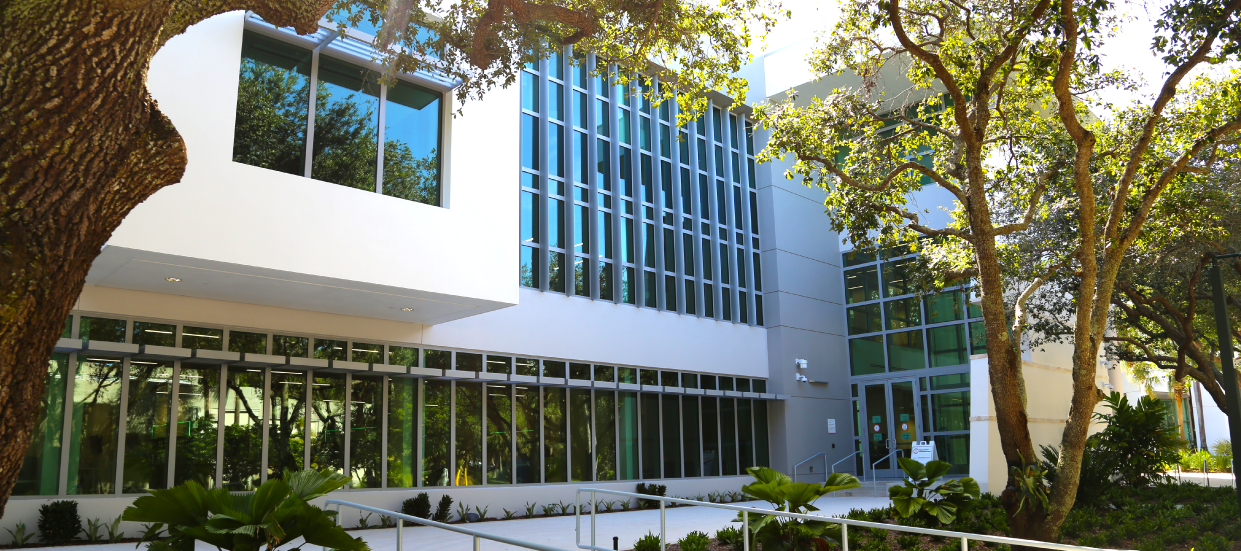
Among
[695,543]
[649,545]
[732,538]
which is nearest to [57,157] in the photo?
[649,545]

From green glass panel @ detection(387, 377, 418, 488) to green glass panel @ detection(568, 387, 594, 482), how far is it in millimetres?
3595

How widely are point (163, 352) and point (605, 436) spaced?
9111mm

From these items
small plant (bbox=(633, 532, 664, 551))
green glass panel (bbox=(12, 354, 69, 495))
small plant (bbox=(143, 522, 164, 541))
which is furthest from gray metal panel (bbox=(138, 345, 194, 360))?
small plant (bbox=(633, 532, 664, 551))

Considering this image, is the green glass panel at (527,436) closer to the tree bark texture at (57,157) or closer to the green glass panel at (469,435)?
the green glass panel at (469,435)

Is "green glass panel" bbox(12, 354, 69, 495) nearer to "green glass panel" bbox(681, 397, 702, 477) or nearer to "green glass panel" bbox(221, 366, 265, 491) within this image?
"green glass panel" bbox(221, 366, 265, 491)

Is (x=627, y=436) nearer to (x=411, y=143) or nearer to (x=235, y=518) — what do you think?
(x=411, y=143)

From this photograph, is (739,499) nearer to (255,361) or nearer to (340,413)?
(340,413)

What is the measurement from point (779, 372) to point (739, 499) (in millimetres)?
3545

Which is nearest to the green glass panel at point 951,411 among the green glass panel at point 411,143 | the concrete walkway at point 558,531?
the concrete walkway at point 558,531

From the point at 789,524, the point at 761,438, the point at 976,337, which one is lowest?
the point at 789,524

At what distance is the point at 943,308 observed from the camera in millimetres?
22422

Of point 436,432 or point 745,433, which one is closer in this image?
point 436,432

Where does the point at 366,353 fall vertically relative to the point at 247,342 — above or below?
below

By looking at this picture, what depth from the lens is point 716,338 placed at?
69.8 feet
